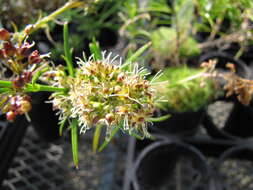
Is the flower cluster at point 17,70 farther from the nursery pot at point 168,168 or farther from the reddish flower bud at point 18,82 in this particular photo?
the nursery pot at point 168,168

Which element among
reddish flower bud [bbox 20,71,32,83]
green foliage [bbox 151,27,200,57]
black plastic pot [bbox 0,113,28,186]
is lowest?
black plastic pot [bbox 0,113,28,186]

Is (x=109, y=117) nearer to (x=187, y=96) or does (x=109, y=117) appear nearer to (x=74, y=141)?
(x=74, y=141)

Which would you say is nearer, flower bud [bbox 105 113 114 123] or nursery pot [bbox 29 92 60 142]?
flower bud [bbox 105 113 114 123]

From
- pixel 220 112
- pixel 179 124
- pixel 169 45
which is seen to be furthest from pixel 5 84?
pixel 220 112

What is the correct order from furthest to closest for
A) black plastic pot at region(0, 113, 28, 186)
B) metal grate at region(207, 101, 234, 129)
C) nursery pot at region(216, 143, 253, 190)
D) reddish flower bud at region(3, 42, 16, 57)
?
metal grate at region(207, 101, 234, 129)
nursery pot at region(216, 143, 253, 190)
black plastic pot at region(0, 113, 28, 186)
reddish flower bud at region(3, 42, 16, 57)

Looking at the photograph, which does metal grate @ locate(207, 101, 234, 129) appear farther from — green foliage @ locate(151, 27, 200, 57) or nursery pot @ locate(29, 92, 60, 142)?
nursery pot @ locate(29, 92, 60, 142)

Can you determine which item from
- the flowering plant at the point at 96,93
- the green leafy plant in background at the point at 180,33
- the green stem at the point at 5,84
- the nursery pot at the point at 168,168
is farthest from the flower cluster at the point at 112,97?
the green leafy plant in background at the point at 180,33

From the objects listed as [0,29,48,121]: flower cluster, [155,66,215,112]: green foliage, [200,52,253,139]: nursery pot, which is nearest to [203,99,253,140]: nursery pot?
[200,52,253,139]: nursery pot
